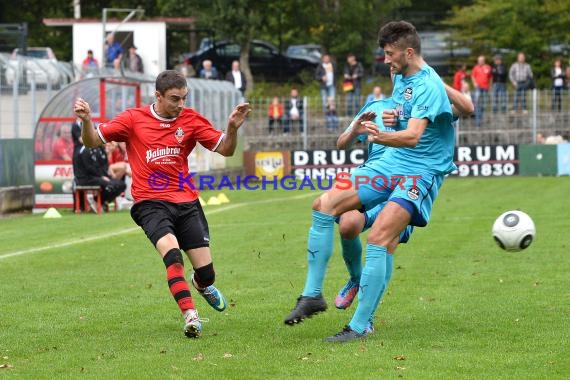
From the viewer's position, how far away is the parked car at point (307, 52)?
45.3 metres

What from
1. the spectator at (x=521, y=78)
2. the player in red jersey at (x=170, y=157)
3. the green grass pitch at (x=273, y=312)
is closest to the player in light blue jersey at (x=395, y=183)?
the green grass pitch at (x=273, y=312)

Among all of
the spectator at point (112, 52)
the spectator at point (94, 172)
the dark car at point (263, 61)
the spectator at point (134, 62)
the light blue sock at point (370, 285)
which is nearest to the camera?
the light blue sock at point (370, 285)

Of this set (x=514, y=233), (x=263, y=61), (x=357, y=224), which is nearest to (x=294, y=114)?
(x=263, y=61)

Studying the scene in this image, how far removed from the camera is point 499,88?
35000mm

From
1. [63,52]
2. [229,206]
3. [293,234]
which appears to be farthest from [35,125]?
[63,52]

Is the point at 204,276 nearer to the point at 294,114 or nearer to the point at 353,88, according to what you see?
the point at 294,114

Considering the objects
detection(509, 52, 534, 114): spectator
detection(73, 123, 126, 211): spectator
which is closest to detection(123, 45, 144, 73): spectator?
detection(509, 52, 534, 114): spectator

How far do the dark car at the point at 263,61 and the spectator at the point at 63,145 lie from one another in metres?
19.8

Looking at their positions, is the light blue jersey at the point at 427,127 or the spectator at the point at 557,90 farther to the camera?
the spectator at the point at 557,90

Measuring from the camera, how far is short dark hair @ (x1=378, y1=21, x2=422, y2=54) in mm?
8414

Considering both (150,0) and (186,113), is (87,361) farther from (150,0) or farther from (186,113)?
(150,0)

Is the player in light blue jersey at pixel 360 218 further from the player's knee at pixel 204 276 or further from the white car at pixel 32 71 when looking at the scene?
the white car at pixel 32 71

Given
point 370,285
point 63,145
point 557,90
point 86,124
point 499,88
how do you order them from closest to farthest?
point 370,285, point 86,124, point 63,145, point 557,90, point 499,88

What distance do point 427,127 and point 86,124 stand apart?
7.91 feet
